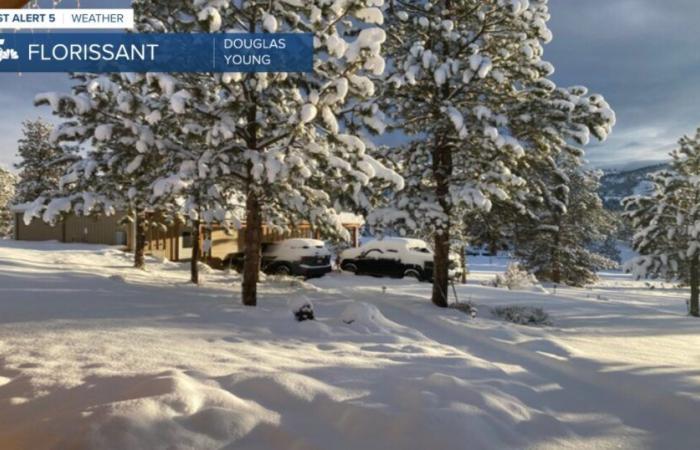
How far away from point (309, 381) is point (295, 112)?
15.1ft

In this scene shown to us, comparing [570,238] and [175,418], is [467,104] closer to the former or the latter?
[175,418]

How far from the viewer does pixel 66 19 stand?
6785 mm

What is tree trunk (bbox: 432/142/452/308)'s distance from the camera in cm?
1104

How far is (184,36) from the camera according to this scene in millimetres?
7629

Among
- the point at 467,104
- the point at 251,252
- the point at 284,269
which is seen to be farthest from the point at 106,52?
the point at 284,269

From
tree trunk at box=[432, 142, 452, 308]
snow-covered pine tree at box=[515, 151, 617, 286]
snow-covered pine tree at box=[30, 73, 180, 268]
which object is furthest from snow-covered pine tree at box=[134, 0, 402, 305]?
snow-covered pine tree at box=[515, 151, 617, 286]

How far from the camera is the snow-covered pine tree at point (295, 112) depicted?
6.97 metres

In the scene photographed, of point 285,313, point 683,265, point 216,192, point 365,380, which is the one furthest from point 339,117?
point 683,265

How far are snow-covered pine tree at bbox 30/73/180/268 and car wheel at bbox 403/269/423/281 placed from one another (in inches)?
469

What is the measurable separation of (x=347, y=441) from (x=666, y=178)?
1993 centimetres

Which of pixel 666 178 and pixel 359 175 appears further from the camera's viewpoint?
pixel 666 178

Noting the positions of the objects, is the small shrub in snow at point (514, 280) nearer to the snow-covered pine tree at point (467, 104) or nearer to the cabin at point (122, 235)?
the cabin at point (122, 235)

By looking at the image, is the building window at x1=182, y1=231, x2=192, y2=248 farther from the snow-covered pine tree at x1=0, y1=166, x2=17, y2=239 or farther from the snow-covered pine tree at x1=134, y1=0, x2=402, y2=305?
the snow-covered pine tree at x1=0, y1=166, x2=17, y2=239

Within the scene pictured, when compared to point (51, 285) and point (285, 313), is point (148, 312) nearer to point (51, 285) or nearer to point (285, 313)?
point (285, 313)
